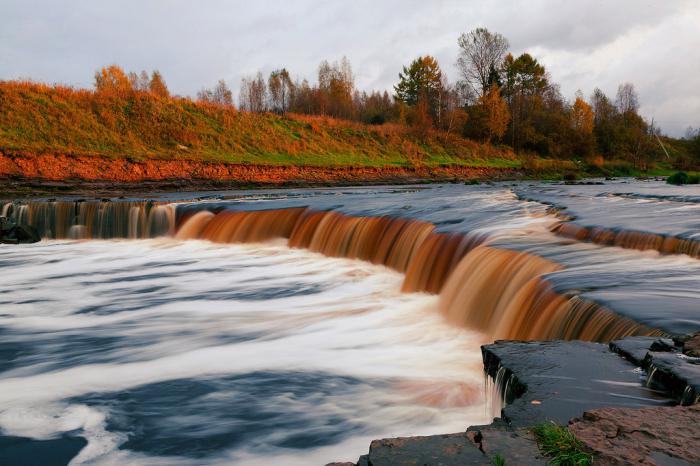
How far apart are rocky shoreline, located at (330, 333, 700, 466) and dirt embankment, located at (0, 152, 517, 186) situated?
87.2 ft

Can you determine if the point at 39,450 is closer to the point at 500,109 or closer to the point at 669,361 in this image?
the point at 669,361

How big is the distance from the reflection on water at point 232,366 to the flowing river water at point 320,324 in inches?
0.9

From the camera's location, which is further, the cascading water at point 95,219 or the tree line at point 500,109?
the tree line at point 500,109

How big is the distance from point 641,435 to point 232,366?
4033 mm

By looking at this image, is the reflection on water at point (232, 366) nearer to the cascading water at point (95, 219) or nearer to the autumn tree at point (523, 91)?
the cascading water at point (95, 219)

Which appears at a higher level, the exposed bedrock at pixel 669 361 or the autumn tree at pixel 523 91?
the autumn tree at pixel 523 91

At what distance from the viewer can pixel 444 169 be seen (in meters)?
40.0

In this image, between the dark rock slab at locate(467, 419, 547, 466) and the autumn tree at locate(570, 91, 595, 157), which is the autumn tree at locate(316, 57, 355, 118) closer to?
the autumn tree at locate(570, 91, 595, 157)

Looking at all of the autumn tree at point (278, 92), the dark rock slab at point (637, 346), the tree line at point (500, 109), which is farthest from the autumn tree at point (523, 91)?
the dark rock slab at point (637, 346)

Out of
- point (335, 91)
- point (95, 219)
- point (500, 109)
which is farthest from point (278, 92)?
point (95, 219)

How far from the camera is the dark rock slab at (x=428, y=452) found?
2.03 metres

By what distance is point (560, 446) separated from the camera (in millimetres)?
2051

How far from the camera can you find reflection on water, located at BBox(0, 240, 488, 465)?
3938mm

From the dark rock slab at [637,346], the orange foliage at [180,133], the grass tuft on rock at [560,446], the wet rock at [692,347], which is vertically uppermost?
the orange foliage at [180,133]
